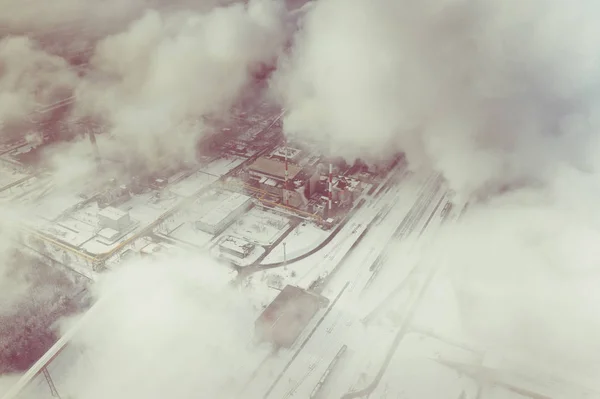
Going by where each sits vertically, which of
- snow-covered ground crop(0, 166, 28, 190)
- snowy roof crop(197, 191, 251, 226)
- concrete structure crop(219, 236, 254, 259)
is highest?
snowy roof crop(197, 191, 251, 226)

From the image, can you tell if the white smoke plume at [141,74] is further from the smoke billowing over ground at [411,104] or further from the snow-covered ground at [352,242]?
the snow-covered ground at [352,242]

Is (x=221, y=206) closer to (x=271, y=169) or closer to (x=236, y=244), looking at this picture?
(x=236, y=244)

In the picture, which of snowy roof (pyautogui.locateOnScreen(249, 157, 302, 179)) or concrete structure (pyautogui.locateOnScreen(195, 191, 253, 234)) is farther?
snowy roof (pyautogui.locateOnScreen(249, 157, 302, 179))

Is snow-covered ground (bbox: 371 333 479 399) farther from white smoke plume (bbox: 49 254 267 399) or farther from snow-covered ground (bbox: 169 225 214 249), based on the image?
snow-covered ground (bbox: 169 225 214 249)

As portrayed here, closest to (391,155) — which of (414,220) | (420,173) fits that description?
(420,173)

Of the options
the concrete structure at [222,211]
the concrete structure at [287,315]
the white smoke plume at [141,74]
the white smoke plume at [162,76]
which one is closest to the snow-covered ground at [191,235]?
the concrete structure at [222,211]

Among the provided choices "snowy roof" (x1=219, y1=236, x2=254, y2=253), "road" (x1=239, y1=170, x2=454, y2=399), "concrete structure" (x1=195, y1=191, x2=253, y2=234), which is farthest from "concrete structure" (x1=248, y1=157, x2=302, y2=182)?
"snowy roof" (x1=219, y1=236, x2=254, y2=253)
